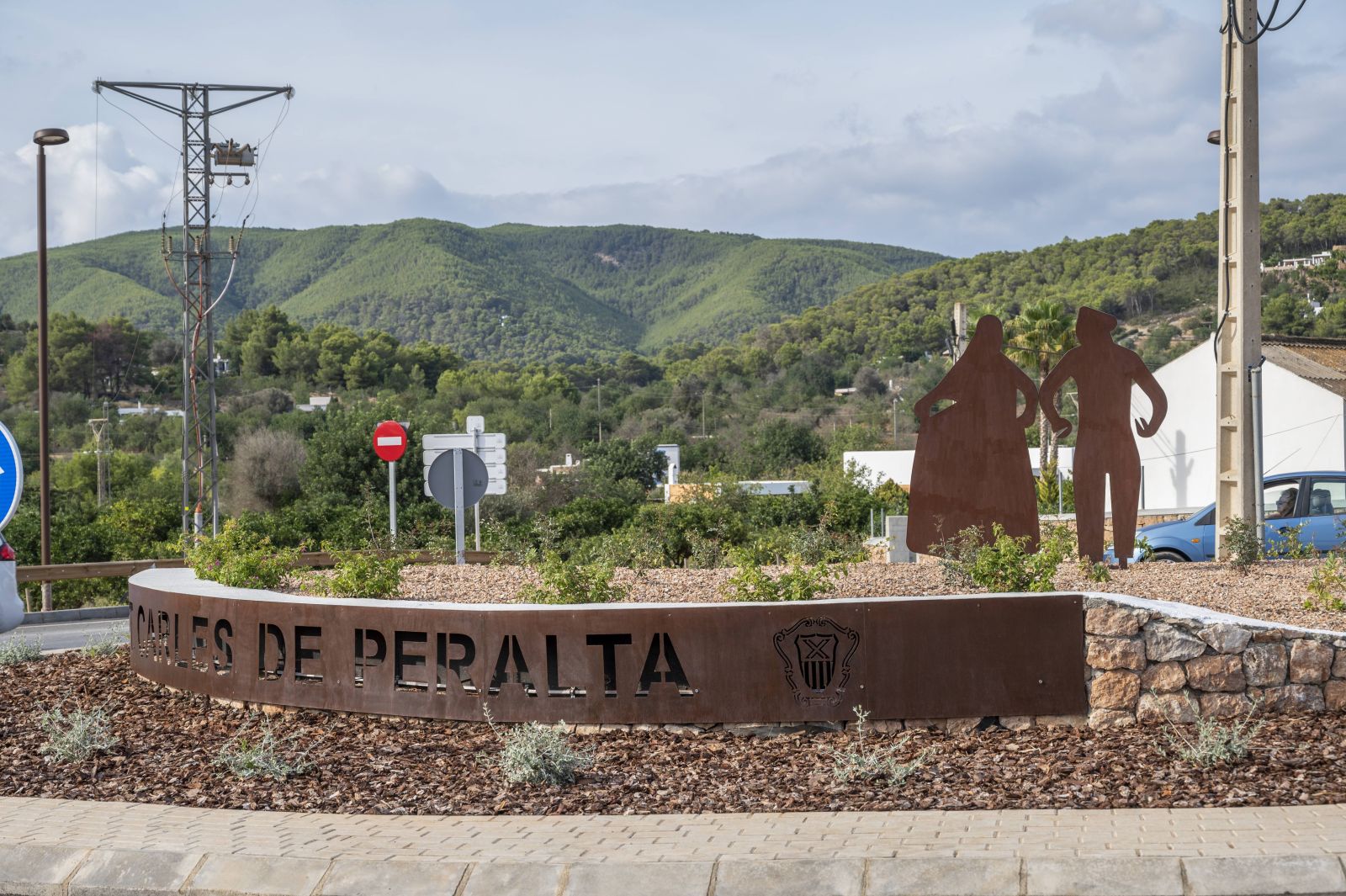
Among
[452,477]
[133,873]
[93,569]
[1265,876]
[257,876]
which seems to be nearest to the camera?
[1265,876]

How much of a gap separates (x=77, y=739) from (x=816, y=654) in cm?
437

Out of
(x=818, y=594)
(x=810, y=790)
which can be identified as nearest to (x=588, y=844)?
(x=810, y=790)

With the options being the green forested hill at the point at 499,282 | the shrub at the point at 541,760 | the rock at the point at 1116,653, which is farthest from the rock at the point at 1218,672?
the green forested hill at the point at 499,282

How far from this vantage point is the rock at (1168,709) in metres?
7.44

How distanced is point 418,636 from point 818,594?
326 cm

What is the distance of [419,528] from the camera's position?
20.3 meters

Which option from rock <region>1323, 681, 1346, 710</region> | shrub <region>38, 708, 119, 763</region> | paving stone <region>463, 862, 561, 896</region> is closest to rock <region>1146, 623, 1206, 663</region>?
rock <region>1323, 681, 1346, 710</region>

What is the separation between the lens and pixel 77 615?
62.4ft

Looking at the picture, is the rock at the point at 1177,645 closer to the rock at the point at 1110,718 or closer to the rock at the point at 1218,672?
the rock at the point at 1218,672

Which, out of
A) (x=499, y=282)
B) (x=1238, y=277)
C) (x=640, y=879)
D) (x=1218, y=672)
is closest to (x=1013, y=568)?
(x=1218, y=672)

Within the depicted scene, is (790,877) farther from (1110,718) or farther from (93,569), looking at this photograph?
(93,569)

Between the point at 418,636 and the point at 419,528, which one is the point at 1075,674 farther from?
the point at 419,528

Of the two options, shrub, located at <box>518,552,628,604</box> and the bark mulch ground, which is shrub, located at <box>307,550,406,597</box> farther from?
the bark mulch ground

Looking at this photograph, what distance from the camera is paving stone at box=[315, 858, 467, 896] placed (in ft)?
17.1
